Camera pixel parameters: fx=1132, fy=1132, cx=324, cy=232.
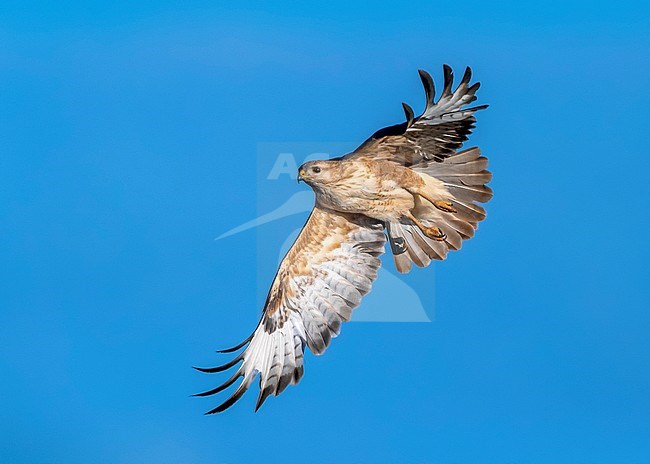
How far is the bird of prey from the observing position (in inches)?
305

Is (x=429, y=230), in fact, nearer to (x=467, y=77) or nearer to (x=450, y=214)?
(x=450, y=214)

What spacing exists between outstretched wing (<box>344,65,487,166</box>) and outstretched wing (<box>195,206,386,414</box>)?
0.81 m

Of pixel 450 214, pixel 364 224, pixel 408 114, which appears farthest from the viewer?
pixel 364 224

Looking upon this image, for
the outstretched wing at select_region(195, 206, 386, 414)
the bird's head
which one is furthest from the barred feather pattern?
the bird's head

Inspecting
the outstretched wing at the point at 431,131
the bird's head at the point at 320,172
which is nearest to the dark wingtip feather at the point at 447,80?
the outstretched wing at the point at 431,131

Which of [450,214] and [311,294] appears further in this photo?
[311,294]

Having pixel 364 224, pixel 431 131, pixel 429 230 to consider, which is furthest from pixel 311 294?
pixel 431 131

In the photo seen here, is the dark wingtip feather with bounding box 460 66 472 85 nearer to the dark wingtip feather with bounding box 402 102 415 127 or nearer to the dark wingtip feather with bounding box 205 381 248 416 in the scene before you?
the dark wingtip feather with bounding box 402 102 415 127

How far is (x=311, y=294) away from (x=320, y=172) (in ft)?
→ 4.04

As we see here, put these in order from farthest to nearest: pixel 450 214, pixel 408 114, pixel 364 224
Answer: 1. pixel 364 224
2. pixel 450 214
3. pixel 408 114

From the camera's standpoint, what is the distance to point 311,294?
8602 millimetres

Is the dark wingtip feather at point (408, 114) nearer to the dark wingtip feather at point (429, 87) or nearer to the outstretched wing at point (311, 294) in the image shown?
the dark wingtip feather at point (429, 87)

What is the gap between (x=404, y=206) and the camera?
8.20 metres

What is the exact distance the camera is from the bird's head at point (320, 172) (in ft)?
25.4
